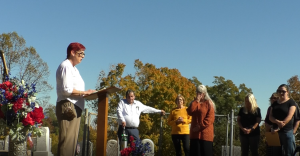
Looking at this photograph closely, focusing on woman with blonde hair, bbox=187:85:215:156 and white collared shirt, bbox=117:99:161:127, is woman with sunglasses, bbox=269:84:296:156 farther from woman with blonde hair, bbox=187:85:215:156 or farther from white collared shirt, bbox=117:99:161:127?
white collared shirt, bbox=117:99:161:127

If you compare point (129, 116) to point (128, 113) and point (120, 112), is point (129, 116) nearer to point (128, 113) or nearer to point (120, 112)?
point (128, 113)

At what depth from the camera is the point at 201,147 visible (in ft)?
20.6

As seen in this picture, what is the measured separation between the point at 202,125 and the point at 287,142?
137cm

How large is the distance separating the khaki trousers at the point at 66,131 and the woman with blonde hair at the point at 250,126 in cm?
389

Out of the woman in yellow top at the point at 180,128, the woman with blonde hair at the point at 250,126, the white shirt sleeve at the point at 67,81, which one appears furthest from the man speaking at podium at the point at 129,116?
the white shirt sleeve at the point at 67,81

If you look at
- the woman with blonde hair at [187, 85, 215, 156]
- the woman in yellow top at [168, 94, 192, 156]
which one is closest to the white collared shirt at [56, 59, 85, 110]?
the woman with blonde hair at [187, 85, 215, 156]

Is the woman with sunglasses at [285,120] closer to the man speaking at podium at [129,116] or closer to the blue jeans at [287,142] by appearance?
the blue jeans at [287,142]

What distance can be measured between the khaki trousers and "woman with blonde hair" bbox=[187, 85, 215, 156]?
8.15 feet

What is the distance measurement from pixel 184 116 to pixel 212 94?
1627 inches

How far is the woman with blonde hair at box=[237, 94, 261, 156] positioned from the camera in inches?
285

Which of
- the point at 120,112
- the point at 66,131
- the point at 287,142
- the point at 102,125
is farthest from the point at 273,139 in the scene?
the point at 66,131

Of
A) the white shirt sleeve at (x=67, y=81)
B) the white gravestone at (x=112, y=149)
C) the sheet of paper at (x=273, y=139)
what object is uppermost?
the white shirt sleeve at (x=67, y=81)

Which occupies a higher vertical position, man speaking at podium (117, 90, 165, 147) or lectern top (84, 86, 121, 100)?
lectern top (84, 86, 121, 100)

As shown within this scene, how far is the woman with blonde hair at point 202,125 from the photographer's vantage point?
6.23 m
